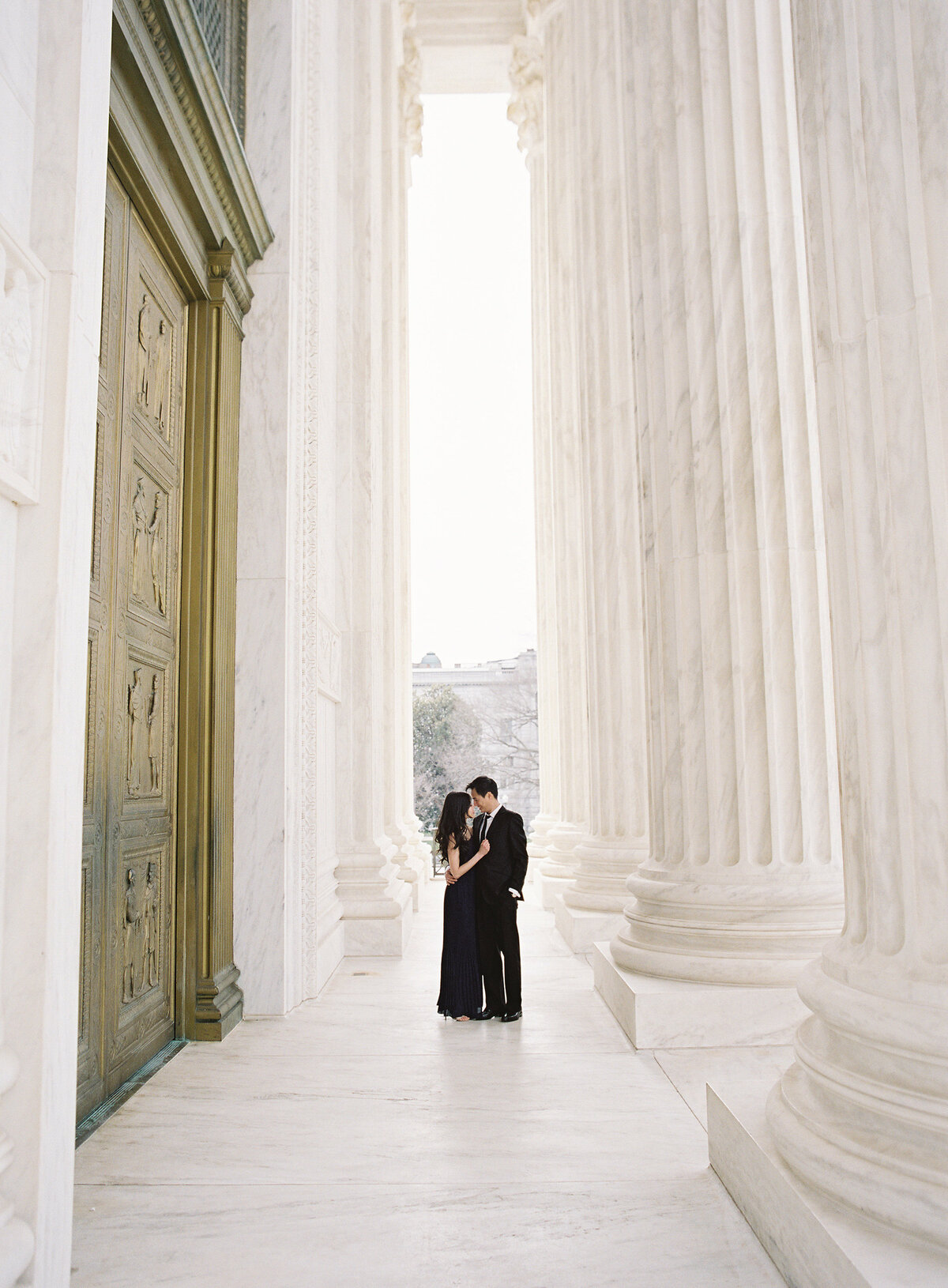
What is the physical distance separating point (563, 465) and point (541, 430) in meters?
5.85

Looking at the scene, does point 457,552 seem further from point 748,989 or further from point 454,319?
point 748,989

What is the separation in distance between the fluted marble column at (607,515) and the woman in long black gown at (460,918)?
4.16 m

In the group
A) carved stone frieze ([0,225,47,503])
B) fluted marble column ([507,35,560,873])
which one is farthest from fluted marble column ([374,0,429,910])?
carved stone frieze ([0,225,47,503])

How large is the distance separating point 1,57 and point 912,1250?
6834 millimetres

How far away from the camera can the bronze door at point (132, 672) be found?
25.2ft

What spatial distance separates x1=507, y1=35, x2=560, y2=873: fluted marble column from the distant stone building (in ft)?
90.1

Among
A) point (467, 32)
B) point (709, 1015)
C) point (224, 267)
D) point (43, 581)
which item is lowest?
point (709, 1015)

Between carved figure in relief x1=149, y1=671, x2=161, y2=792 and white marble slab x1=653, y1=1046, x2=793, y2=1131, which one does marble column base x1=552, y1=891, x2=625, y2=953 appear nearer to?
white marble slab x1=653, y1=1046, x2=793, y2=1131

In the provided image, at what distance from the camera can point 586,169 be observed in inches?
679

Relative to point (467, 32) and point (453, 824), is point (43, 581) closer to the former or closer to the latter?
point (453, 824)

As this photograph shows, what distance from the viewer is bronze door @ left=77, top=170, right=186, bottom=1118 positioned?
7684 millimetres

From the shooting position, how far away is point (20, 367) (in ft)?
15.8

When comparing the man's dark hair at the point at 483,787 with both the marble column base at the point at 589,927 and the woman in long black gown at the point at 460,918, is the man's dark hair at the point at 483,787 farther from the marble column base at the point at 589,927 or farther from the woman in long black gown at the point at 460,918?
the marble column base at the point at 589,927

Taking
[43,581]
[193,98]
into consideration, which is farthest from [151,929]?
[193,98]
